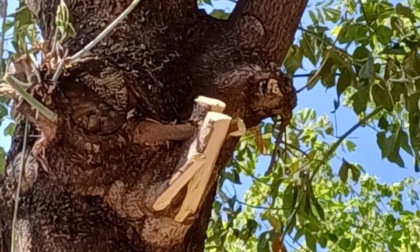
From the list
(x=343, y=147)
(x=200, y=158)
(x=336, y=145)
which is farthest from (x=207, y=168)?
(x=343, y=147)

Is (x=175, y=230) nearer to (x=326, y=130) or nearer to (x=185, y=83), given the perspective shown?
(x=185, y=83)

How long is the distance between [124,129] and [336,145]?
56 centimetres

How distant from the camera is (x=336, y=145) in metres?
1.24

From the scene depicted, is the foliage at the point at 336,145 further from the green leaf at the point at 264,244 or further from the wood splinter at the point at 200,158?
the wood splinter at the point at 200,158

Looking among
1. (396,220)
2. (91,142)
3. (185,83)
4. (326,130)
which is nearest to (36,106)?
(91,142)

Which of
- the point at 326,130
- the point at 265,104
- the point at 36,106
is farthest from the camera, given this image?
the point at 326,130

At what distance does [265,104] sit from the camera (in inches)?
31.6

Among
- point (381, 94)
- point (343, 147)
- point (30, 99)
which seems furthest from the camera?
point (343, 147)

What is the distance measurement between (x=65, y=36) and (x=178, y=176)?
0.50 ft

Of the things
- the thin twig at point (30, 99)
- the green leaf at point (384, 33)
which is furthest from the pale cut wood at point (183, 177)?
the green leaf at point (384, 33)

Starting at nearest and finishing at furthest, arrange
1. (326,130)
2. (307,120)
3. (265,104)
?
(265,104) → (326,130) → (307,120)

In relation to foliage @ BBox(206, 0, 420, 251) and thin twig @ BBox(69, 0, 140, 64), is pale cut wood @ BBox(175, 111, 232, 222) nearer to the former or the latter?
thin twig @ BBox(69, 0, 140, 64)

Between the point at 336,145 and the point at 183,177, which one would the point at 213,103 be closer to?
the point at 183,177

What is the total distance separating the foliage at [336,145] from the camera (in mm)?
1100
